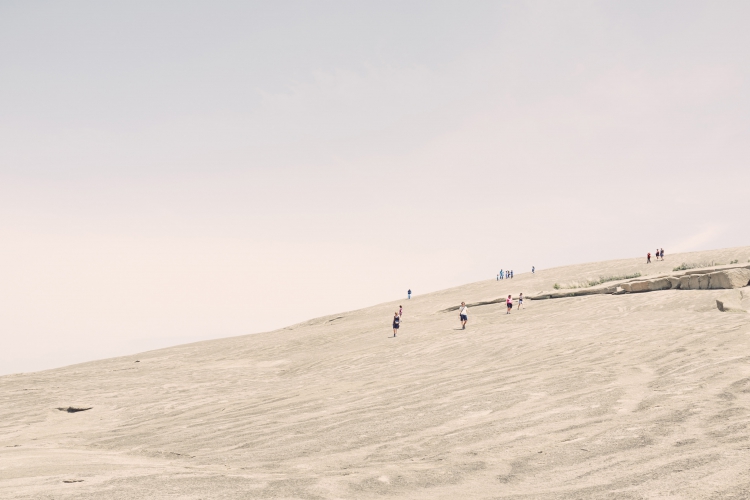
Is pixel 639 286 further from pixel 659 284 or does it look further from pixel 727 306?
pixel 727 306

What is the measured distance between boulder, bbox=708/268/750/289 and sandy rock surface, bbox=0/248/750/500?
16.0 ft

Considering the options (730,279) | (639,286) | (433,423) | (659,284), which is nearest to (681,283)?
(659,284)

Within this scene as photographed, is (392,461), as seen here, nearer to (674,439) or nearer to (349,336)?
(674,439)

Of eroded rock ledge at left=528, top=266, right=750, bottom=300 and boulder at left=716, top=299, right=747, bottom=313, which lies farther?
eroded rock ledge at left=528, top=266, right=750, bottom=300

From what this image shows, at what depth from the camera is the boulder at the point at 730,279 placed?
70.3 feet

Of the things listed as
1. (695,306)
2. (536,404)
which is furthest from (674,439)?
(695,306)

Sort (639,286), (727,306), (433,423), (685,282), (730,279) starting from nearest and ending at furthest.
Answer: (433,423) → (727,306) → (730,279) → (685,282) → (639,286)

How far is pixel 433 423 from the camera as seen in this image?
24.6 feet

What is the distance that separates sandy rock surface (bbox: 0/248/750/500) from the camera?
189 inches

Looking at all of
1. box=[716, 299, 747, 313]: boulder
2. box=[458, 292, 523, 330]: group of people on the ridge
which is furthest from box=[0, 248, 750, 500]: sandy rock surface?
box=[458, 292, 523, 330]: group of people on the ridge

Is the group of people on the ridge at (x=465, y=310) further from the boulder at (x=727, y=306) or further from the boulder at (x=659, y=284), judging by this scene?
the boulder at (x=727, y=306)

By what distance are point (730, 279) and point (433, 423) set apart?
20.1 metres

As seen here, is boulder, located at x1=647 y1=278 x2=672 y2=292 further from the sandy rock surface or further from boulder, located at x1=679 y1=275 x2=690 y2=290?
the sandy rock surface

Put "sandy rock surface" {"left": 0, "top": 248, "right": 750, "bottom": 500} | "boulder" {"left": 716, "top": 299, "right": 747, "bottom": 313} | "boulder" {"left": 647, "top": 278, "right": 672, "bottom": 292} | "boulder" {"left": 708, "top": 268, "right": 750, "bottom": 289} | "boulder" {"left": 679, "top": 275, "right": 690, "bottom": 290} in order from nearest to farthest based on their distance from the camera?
"sandy rock surface" {"left": 0, "top": 248, "right": 750, "bottom": 500} → "boulder" {"left": 716, "top": 299, "right": 747, "bottom": 313} → "boulder" {"left": 708, "top": 268, "right": 750, "bottom": 289} → "boulder" {"left": 679, "top": 275, "right": 690, "bottom": 290} → "boulder" {"left": 647, "top": 278, "right": 672, "bottom": 292}
